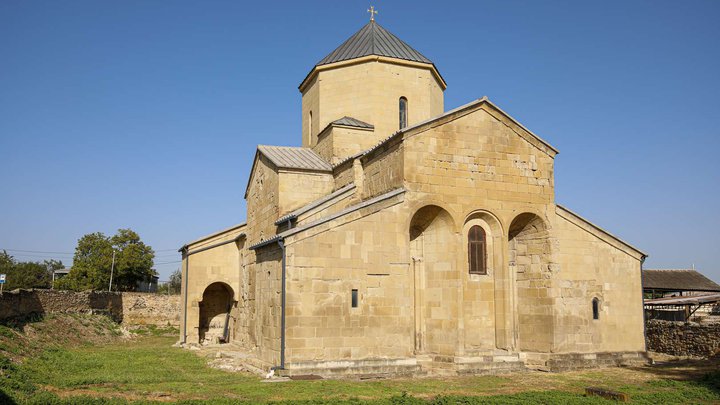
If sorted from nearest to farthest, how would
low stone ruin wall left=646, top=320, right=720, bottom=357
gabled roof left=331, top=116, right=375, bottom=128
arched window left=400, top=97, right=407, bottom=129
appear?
low stone ruin wall left=646, top=320, right=720, bottom=357
gabled roof left=331, top=116, right=375, bottom=128
arched window left=400, top=97, right=407, bottom=129

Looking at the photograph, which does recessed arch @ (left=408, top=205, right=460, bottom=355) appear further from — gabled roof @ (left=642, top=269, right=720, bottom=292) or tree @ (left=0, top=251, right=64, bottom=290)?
tree @ (left=0, top=251, right=64, bottom=290)

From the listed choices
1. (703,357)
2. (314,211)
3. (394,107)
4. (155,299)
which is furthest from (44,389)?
(155,299)

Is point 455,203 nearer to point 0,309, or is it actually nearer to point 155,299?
point 0,309

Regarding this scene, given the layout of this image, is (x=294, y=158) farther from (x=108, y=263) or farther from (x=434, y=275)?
(x=108, y=263)

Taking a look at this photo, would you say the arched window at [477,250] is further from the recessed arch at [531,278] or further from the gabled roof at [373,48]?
the gabled roof at [373,48]

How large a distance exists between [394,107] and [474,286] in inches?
273

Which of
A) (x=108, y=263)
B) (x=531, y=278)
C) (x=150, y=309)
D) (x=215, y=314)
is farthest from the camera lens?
(x=108, y=263)

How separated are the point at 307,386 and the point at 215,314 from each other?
41.2ft

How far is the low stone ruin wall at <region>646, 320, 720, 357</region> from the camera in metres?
15.8

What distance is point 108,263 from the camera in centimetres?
4147

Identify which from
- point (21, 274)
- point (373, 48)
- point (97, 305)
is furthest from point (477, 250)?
point (21, 274)

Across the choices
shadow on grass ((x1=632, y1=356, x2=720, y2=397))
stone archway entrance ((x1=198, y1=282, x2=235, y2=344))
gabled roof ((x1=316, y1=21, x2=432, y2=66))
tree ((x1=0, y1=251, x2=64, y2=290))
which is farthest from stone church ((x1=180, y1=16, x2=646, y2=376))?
tree ((x1=0, y1=251, x2=64, y2=290))

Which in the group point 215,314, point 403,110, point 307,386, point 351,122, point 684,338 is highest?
point 403,110

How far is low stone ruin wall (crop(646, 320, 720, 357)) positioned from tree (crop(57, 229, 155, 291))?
36.1 meters
